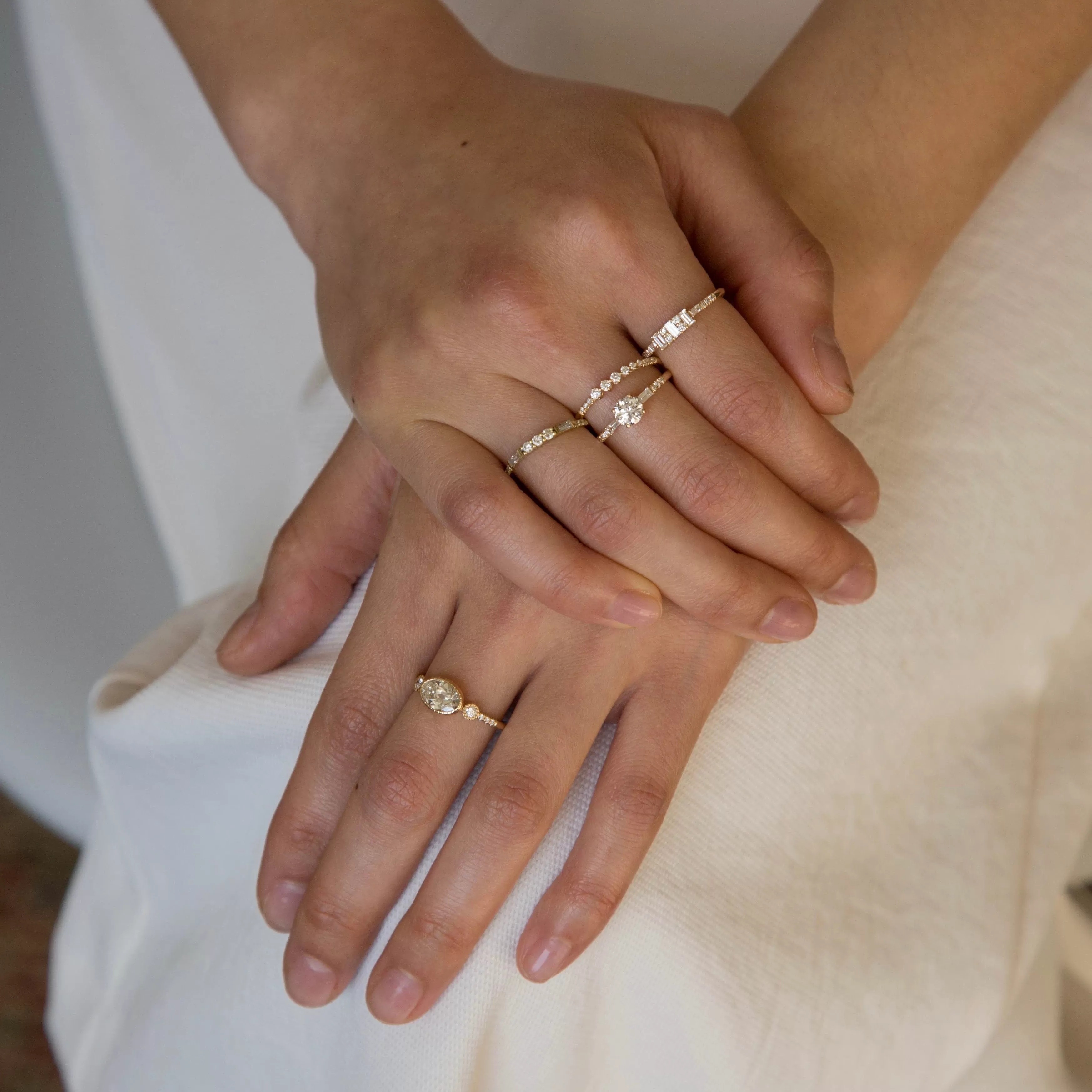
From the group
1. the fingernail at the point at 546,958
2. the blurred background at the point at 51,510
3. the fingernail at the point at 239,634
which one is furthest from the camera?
the blurred background at the point at 51,510

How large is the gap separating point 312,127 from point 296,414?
0.25 m

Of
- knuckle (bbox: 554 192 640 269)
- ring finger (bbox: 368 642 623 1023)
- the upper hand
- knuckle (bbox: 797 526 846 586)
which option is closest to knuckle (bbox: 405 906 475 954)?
ring finger (bbox: 368 642 623 1023)

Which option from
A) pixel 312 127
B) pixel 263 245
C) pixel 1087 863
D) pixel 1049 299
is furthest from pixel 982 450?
pixel 263 245

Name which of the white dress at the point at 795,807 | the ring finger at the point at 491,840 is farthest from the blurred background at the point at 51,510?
the ring finger at the point at 491,840

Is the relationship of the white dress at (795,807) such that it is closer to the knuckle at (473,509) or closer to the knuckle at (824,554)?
the knuckle at (824,554)

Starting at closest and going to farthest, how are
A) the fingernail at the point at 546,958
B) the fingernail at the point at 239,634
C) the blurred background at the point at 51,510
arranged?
1. the fingernail at the point at 546,958
2. the fingernail at the point at 239,634
3. the blurred background at the point at 51,510

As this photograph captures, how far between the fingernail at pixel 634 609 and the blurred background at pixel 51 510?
23.2 inches

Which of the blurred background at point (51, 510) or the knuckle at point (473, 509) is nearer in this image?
the knuckle at point (473, 509)

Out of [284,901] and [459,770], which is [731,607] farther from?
[284,901]

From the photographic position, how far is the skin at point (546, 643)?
24.5 inches

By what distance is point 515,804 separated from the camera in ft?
2.05

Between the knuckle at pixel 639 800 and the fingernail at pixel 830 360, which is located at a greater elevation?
the fingernail at pixel 830 360

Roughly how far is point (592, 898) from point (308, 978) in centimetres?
19

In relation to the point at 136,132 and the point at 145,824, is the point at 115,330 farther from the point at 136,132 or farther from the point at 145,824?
the point at 145,824
